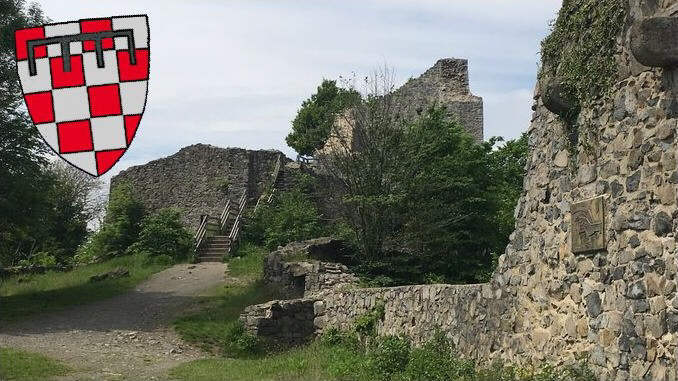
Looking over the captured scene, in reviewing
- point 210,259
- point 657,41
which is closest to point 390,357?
point 657,41

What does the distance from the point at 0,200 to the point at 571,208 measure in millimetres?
15420

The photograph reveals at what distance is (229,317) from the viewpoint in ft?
58.4

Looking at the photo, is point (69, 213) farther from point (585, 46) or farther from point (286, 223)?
point (585, 46)

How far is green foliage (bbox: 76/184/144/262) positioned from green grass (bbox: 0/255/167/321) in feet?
3.94

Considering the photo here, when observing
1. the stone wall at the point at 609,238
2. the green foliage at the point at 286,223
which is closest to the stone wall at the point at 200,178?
the green foliage at the point at 286,223

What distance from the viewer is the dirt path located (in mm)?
13117

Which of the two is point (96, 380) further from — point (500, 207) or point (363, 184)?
point (500, 207)

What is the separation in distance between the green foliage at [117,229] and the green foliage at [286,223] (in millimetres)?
4522

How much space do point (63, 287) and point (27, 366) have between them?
1093cm

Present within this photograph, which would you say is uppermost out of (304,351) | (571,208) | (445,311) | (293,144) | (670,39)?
(293,144)

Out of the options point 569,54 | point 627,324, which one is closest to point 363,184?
Result: point 569,54

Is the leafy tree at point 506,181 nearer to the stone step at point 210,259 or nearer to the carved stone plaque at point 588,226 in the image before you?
the stone step at point 210,259

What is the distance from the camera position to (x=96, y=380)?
11.4 m

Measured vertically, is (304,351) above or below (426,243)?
below
